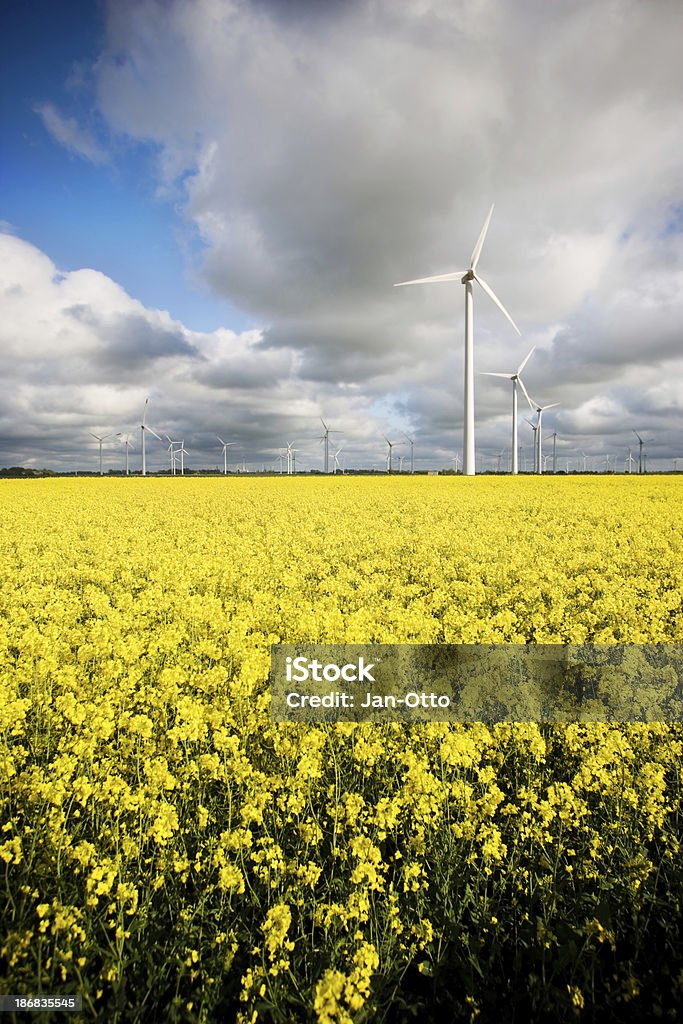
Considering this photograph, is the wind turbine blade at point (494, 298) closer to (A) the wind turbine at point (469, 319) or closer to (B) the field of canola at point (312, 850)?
(A) the wind turbine at point (469, 319)

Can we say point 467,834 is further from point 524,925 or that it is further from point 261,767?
point 261,767

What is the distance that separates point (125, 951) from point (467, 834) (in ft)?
8.34

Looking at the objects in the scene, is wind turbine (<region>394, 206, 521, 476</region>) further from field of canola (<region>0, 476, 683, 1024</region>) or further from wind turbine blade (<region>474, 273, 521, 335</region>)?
field of canola (<region>0, 476, 683, 1024</region>)

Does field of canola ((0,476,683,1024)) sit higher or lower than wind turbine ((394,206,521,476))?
lower

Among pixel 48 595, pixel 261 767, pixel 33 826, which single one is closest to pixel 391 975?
pixel 261 767

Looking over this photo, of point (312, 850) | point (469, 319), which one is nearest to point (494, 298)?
point (469, 319)

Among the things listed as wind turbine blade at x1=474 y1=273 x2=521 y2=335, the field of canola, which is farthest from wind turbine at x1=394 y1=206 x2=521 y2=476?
the field of canola

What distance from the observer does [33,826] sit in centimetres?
406

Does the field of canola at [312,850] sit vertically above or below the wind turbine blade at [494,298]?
below

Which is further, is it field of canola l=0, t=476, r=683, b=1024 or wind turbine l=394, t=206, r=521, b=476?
wind turbine l=394, t=206, r=521, b=476

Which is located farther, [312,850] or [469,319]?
[469,319]

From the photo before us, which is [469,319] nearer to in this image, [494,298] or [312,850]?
[494,298]

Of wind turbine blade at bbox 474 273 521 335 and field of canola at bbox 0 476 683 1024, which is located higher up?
wind turbine blade at bbox 474 273 521 335

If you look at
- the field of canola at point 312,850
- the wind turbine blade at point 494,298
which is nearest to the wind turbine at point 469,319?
the wind turbine blade at point 494,298
